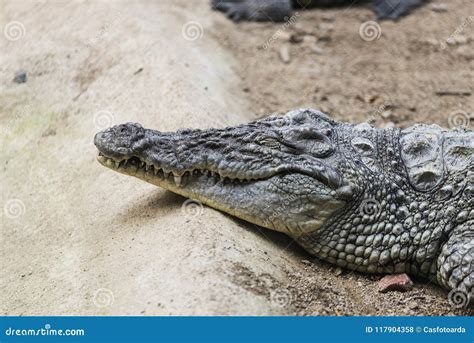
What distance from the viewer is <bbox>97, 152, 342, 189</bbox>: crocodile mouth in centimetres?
412

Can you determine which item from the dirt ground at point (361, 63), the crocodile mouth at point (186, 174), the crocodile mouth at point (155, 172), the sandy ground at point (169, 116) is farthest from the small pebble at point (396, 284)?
the dirt ground at point (361, 63)

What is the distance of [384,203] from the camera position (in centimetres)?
424

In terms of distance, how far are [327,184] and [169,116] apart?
1.73 meters

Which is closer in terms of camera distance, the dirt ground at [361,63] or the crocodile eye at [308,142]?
the crocodile eye at [308,142]

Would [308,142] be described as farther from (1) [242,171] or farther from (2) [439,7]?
(2) [439,7]

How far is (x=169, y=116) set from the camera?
536 centimetres

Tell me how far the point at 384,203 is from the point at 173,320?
5.39 ft

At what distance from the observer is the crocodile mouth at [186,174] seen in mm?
4125

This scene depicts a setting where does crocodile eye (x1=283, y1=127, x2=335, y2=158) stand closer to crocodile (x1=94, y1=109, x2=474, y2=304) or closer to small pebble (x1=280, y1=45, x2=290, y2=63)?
crocodile (x1=94, y1=109, x2=474, y2=304)

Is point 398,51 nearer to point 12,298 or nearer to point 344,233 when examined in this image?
point 344,233

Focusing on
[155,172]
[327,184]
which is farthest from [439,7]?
[155,172]

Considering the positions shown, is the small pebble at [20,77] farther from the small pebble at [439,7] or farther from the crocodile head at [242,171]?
the small pebble at [439,7]

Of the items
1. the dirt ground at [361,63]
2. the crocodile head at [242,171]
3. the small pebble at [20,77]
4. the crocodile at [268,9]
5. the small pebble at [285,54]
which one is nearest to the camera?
the crocodile head at [242,171]

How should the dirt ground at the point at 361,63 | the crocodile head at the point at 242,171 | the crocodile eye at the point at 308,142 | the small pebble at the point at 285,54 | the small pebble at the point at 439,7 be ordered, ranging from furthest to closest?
1. the small pebble at the point at 439,7
2. the small pebble at the point at 285,54
3. the dirt ground at the point at 361,63
4. the crocodile eye at the point at 308,142
5. the crocodile head at the point at 242,171
